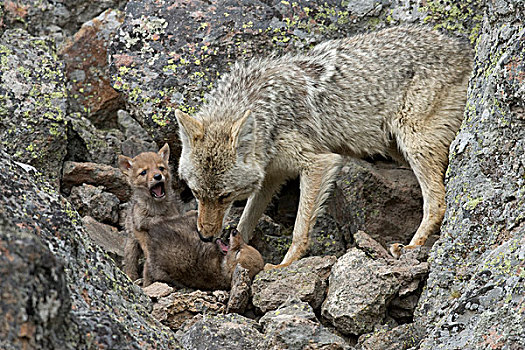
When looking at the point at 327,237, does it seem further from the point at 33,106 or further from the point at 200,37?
the point at 33,106

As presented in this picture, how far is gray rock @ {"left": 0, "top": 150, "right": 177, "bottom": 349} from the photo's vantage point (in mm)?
2604

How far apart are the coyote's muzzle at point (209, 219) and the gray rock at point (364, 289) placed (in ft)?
5.94

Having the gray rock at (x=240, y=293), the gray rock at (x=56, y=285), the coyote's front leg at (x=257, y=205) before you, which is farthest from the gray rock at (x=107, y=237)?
the gray rock at (x=56, y=285)

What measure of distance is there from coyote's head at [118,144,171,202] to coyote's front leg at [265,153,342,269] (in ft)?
5.50

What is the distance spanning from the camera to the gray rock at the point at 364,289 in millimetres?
5988

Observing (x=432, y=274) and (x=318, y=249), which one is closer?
(x=432, y=274)

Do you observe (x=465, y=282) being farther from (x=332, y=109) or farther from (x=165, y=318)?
(x=332, y=109)

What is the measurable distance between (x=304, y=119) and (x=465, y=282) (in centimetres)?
354

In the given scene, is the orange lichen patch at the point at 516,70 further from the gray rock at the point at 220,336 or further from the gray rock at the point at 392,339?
the gray rock at the point at 220,336

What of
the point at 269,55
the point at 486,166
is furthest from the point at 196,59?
the point at 486,166

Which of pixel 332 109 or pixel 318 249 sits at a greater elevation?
pixel 332 109

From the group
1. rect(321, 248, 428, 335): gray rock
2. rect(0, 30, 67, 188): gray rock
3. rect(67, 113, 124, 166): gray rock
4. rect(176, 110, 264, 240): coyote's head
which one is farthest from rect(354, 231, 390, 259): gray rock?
rect(67, 113, 124, 166): gray rock

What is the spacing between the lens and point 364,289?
614 centimetres

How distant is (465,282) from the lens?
18.2ft
